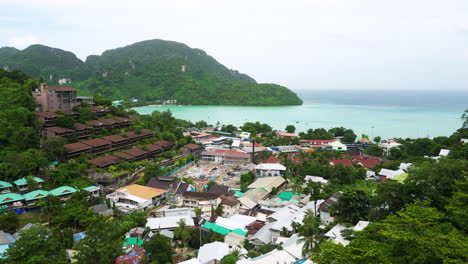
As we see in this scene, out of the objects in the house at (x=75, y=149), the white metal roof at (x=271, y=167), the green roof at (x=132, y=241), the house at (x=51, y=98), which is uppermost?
the house at (x=51, y=98)

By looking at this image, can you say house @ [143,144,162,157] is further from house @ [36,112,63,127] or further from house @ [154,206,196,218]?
house @ [154,206,196,218]

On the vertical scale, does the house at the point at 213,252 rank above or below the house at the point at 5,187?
below

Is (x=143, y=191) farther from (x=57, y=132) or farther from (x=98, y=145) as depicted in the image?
(x=57, y=132)

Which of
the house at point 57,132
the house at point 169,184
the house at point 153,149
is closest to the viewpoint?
the house at point 169,184

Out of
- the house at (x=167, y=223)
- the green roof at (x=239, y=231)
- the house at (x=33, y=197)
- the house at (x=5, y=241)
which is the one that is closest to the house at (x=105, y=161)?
the house at (x=33, y=197)

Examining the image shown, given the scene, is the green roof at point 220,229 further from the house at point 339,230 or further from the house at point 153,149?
the house at point 153,149

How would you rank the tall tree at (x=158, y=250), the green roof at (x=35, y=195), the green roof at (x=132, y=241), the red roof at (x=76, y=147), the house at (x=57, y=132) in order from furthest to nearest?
the house at (x=57, y=132)
the red roof at (x=76, y=147)
the green roof at (x=35, y=195)
the green roof at (x=132, y=241)
the tall tree at (x=158, y=250)

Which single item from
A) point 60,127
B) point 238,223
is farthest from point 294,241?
point 60,127
